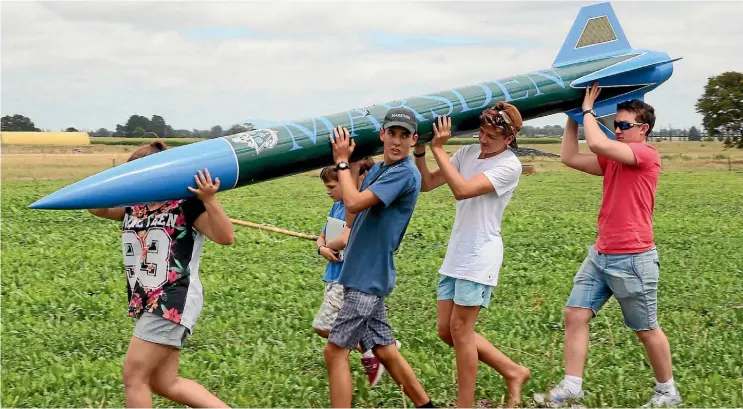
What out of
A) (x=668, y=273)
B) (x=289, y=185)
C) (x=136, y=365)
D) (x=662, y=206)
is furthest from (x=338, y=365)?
(x=289, y=185)

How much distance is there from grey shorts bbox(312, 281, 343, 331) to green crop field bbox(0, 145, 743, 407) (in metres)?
0.44

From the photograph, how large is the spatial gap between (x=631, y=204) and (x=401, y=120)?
1781 millimetres

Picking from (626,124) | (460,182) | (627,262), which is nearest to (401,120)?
(460,182)

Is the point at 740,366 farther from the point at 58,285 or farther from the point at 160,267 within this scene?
the point at 58,285

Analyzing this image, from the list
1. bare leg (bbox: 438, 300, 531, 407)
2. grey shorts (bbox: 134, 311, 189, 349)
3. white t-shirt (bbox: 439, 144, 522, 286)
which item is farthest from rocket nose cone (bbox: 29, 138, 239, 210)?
bare leg (bbox: 438, 300, 531, 407)

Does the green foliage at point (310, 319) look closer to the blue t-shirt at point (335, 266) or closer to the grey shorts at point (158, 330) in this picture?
the blue t-shirt at point (335, 266)

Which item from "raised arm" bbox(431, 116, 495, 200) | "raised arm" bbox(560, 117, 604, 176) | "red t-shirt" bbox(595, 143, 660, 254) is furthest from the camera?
"raised arm" bbox(560, 117, 604, 176)

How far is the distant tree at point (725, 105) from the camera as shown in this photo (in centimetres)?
5262

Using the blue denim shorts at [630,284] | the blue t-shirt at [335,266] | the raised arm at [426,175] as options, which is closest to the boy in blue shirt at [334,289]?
the blue t-shirt at [335,266]

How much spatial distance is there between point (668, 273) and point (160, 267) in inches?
320

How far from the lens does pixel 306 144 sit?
570cm

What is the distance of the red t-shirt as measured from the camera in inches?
230

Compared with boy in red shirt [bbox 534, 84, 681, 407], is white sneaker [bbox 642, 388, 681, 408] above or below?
below

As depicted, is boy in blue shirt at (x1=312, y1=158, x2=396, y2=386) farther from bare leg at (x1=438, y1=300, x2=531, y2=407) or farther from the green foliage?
bare leg at (x1=438, y1=300, x2=531, y2=407)
